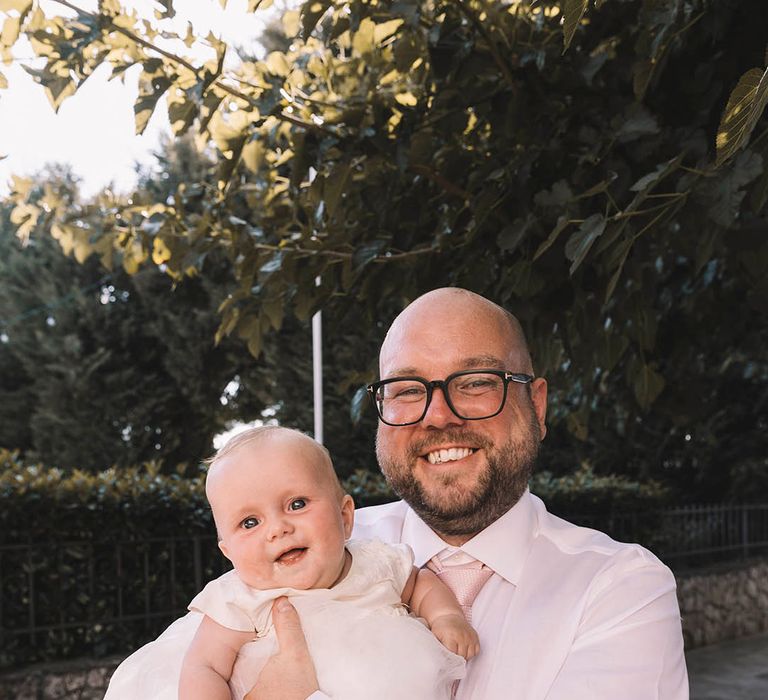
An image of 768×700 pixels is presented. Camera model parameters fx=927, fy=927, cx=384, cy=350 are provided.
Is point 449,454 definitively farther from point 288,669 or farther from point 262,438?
point 288,669

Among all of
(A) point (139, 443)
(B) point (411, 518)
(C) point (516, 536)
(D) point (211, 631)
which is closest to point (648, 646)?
(C) point (516, 536)

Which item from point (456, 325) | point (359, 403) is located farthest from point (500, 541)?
point (359, 403)

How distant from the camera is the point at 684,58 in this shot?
3.06 m

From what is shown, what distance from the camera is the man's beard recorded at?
197 centimetres

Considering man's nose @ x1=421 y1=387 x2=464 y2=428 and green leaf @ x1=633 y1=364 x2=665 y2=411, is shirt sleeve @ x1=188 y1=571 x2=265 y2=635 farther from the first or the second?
green leaf @ x1=633 y1=364 x2=665 y2=411

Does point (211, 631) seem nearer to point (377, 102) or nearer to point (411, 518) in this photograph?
point (411, 518)

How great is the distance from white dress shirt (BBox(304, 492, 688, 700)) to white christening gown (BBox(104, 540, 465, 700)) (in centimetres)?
10

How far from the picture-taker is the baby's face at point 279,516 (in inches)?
71.0

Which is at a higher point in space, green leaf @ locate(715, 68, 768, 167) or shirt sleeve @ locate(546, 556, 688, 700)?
green leaf @ locate(715, 68, 768, 167)

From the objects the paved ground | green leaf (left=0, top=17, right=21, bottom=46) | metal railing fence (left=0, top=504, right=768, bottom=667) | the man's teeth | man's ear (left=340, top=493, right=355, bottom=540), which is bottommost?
the paved ground

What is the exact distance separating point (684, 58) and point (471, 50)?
28.3 inches

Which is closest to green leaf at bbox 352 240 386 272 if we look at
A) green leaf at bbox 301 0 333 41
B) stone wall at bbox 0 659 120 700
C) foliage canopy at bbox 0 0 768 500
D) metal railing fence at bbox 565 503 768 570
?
foliage canopy at bbox 0 0 768 500

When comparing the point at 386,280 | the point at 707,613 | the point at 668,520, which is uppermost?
the point at 386,280

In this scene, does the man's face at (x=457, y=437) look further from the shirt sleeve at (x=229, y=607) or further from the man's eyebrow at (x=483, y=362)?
the shirt sleeve at (x=229, y=607)
